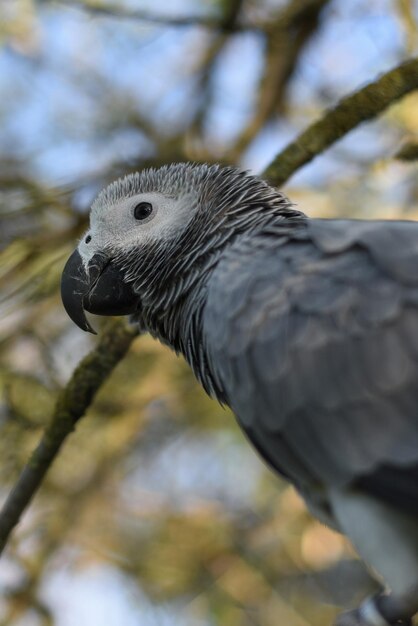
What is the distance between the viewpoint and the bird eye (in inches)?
154

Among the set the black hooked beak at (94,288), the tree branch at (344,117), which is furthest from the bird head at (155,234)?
the tree branch at (344,117)

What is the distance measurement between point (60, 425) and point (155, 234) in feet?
3.23

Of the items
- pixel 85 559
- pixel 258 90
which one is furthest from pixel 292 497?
pixel 258 90

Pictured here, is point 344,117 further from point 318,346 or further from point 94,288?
point 318,346

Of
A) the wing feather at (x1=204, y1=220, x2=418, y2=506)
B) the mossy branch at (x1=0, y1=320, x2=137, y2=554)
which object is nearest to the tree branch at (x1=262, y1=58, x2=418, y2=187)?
the wing feather at (x1=204, y1=220, x2=418, y2=506)

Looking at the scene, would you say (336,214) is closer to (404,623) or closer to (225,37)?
(225,37)

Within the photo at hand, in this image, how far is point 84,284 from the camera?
3836mm

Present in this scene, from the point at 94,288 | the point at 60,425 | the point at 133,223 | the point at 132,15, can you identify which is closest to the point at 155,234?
the point at 133,223

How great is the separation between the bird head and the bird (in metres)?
0.01

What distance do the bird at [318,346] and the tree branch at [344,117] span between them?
1.36 feet

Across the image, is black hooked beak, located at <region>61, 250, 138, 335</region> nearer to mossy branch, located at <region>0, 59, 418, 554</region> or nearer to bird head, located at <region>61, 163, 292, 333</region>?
bird head, located at <region>61, 163, 292, 333</region>

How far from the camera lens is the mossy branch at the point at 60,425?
3756 millimetres

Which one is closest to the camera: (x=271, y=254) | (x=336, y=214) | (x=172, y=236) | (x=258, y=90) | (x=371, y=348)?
(x=371, y=348)

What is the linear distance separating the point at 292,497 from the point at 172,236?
11.8 ft
